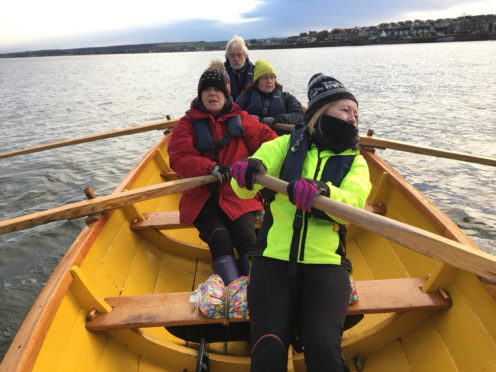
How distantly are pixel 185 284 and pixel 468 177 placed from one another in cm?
928

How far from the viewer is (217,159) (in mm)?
3584

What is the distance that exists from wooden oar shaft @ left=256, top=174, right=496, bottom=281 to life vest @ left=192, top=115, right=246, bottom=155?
136 centimetres

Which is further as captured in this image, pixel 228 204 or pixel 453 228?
pixel 228 204

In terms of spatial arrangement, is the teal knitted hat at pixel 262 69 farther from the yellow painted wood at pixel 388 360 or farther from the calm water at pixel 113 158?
the calm water at pixel 113 158

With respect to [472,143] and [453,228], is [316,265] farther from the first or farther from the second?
[472,143]

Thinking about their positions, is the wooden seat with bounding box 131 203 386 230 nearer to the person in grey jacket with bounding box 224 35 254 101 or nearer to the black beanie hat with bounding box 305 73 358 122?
the black beanie hat with bounding box 305 73 358 122

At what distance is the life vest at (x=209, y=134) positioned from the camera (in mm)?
3484

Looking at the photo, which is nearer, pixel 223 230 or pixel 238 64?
pixel 223 230

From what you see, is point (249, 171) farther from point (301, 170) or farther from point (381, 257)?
point (381, 257)

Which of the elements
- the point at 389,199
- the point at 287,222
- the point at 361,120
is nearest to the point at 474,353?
the point at 287,222

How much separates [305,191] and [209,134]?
5.49 ft

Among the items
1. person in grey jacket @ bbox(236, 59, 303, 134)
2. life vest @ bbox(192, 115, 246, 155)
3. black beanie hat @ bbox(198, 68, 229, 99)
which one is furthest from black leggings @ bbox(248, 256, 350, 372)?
person in grey jacket @ bbox(236, 59, 303, 134)

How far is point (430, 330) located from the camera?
256cm

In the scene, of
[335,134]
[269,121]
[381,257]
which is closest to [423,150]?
[381,257]
